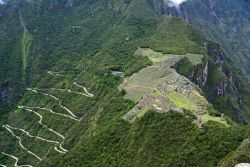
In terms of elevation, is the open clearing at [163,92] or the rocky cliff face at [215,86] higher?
the open clearing at [163,92]

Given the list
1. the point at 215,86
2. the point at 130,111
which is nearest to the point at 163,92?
the point at 130,111

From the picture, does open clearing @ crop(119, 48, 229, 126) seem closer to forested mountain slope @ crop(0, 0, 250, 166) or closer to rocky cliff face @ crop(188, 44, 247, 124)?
forested mountain slope @ crop(0, 0, 250, 166)

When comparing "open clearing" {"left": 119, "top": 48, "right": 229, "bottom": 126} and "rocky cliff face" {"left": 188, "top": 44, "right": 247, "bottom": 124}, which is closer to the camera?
"open clearing" {"left": 119, "top": 48, "right": 229, "bottom": 126}

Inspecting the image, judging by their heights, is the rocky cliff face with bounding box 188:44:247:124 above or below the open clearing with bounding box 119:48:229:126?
below

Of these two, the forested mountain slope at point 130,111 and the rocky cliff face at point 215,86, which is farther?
the rocky cliff face at point 215,86

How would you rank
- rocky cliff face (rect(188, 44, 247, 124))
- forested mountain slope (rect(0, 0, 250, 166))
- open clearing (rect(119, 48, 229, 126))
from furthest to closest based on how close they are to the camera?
rocky cliff face (rect(188, 44, 247, 124)) → open clearing (rect(119, 48, 229, 126)) → forested mountain slope (rect(0, 0, 250, 166))

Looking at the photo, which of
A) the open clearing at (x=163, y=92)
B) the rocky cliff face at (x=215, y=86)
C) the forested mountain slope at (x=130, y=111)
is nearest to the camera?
the forested mountain slope at (x=130, y=111)

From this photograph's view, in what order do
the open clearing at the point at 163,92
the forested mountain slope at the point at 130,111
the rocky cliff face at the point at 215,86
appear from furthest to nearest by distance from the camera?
the rocky cliff face at the point at 215,86
the open clearing at the point at 163,92
the forested mountain slope at the point at 130,111

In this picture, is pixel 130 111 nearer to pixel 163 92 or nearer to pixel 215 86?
pixel 163 92

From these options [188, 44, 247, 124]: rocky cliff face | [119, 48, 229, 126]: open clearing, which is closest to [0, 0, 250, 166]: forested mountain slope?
[119, 48, 229, 126]: open clearing

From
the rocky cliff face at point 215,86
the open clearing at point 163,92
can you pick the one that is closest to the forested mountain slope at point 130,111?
the open clearing at point 163,92

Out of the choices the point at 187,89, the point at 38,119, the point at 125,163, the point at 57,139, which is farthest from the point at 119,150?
the point at 38,119

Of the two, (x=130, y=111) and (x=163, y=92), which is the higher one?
(x=163, y=92)

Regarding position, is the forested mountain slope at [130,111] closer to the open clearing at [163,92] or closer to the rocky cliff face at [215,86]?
the open clearing at [163,92]
